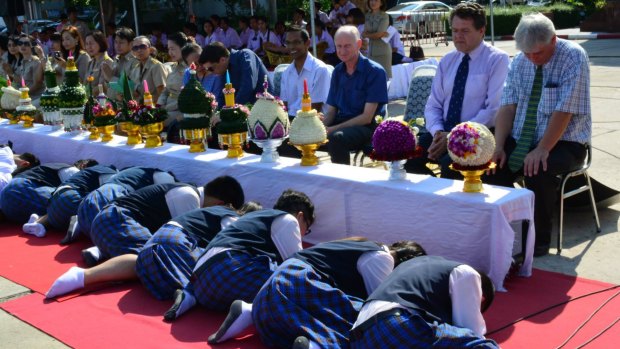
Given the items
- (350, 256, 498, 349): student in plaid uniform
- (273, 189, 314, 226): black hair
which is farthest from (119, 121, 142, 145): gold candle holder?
(350, 256, 498, 349): student in plaid uniform

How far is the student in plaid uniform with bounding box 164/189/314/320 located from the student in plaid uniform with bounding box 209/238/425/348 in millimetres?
210

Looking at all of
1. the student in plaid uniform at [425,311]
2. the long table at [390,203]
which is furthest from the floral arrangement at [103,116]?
the student in plaid uniform at [425,311]

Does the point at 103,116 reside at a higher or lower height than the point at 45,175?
higher

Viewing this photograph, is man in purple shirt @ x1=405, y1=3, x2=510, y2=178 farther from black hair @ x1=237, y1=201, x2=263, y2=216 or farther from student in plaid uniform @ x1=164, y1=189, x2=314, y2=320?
student in plaid uniform @ x1=164, y1=189, x2=314, y2=320

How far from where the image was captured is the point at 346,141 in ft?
17.1

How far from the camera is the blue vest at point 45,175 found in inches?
221

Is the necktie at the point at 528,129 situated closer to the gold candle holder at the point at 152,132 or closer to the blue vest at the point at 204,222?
the blue vest at the point at 204,222

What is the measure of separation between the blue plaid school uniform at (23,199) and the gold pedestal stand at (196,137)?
1145mm

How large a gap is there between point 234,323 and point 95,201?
1.88m

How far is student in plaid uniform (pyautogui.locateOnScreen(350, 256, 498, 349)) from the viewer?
2.68 m

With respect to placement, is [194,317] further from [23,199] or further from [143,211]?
[23,199]

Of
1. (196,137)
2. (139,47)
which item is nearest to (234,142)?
(196,137)

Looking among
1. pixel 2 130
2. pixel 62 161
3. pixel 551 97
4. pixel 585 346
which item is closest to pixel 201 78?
pixel 62 161

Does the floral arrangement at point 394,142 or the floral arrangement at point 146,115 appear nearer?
the floral arrangement at point 394,142
